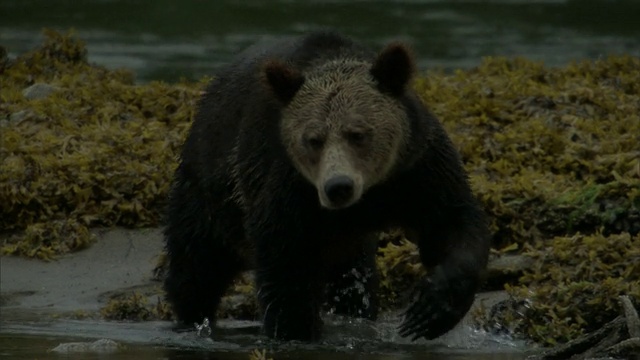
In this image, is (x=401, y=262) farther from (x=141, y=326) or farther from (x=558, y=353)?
(x=558, y=353)

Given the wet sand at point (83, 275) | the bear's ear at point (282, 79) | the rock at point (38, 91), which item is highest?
the bear's ear at point (282, 79)

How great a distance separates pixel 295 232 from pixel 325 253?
0.26 metres

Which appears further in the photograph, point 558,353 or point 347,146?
point 347,146

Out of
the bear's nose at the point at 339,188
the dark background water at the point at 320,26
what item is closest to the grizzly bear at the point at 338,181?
the bear's nose at the point at 339,188

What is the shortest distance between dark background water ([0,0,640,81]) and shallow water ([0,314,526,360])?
701 cm

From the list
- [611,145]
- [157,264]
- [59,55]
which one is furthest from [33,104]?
[611,145]

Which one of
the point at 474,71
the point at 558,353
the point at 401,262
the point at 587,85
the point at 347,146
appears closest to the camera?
the point at 558,353

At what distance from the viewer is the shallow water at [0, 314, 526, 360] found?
8.56 meters

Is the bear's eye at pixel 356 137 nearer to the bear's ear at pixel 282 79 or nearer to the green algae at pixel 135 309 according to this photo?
the bear's ear at pixel 282 79

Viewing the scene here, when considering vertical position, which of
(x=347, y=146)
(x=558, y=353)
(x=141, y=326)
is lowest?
(x=141, y=326)

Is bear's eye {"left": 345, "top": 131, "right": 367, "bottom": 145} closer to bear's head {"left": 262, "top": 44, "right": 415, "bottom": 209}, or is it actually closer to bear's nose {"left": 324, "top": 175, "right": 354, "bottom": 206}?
bear's head {"left": 262, "top": 44, "right": 415, "bottom": 209}

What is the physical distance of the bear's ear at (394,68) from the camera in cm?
842

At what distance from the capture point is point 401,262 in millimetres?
10008

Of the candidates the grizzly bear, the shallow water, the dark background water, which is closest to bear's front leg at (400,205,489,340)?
the grizzly bear
